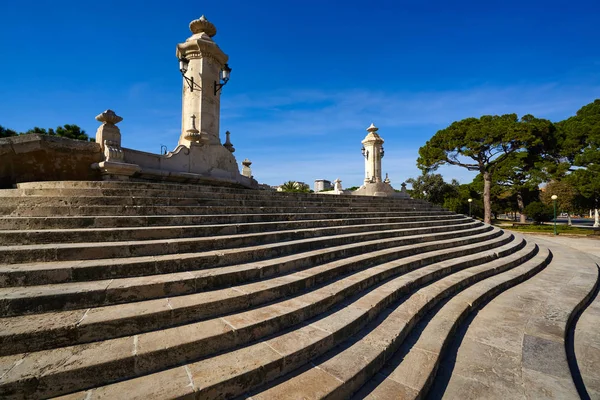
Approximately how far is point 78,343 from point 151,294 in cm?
60

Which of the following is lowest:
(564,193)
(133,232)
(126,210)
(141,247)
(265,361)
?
(265,361)

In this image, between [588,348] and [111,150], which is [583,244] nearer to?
[588,348]

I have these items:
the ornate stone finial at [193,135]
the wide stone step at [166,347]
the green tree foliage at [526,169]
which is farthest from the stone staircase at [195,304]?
the green tree foliage at [526,169]

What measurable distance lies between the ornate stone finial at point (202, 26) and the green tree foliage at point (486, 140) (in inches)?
991

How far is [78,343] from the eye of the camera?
6.32 feet

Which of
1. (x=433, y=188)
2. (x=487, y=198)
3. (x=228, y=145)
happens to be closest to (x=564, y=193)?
(x=487, y=198)

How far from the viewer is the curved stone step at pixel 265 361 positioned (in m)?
1.70

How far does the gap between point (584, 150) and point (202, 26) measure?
2919 centimetres

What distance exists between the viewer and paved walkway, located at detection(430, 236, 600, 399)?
2.43m

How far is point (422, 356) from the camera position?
2650 millimetres

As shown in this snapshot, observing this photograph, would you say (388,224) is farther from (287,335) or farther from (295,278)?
(287,335)

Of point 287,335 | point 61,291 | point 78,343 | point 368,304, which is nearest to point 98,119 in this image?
point 61,291

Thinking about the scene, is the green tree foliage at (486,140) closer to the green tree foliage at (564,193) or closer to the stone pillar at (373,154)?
the green tree foliage at (564,193)

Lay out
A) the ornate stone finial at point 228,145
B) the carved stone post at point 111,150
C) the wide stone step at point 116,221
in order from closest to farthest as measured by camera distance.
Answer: the wide stone step at point 116,221, the carved stone post at point 111,150, the ornate stone finial at point 228,145
